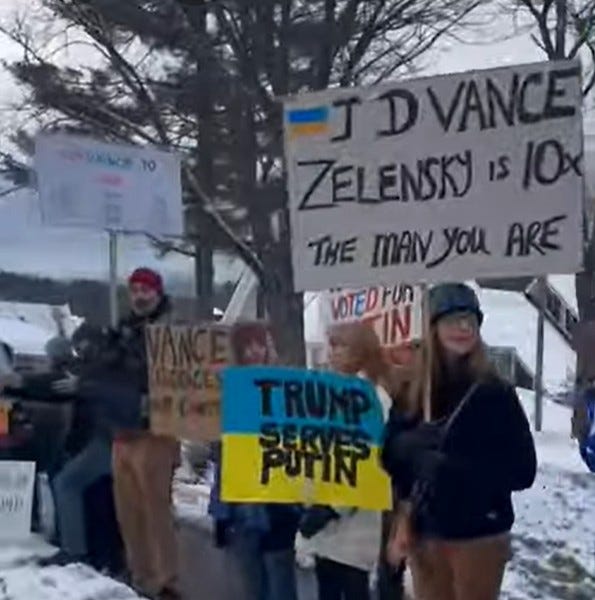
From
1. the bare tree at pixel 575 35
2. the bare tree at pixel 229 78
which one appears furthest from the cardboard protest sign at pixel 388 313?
the bare tree at pixel 575 35

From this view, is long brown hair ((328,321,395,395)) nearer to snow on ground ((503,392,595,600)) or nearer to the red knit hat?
the red knit hat

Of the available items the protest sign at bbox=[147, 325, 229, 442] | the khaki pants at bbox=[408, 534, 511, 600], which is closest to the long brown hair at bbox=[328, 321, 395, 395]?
the khaki pants at bbox=[408, 534, 511, 600]

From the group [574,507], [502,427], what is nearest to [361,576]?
[502,427]

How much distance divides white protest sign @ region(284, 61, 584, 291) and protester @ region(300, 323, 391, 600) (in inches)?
10.1

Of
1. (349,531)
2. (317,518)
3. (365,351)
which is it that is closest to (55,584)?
(317,518)

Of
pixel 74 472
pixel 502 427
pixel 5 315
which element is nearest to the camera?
pixel 502 427

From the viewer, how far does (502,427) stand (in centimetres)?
565

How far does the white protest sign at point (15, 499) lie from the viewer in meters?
8.82

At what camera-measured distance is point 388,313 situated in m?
7.95

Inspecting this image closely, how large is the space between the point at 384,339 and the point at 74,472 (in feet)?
→ 5.80

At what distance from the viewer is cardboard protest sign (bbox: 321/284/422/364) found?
25.2 feet

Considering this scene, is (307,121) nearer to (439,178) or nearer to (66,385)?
(439,178)

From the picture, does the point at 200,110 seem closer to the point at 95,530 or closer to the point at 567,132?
the point at 95,530

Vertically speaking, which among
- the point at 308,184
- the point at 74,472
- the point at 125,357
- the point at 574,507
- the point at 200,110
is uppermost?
the point at 200,110
